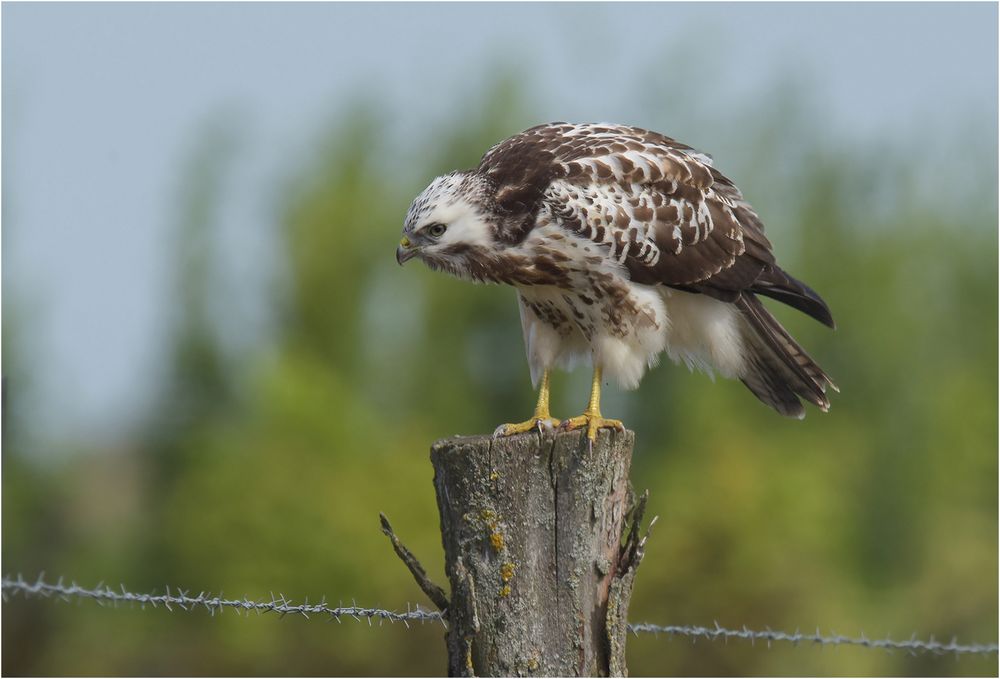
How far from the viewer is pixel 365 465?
17.9 meters

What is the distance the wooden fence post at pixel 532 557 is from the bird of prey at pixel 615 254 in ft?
1.75

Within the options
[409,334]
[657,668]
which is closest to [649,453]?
[409,334]

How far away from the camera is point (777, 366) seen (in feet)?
20.0

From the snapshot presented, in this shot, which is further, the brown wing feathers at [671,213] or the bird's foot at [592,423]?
the brown wing feathers at [671,213]

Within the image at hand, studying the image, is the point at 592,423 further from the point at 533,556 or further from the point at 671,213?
the point at 671,213

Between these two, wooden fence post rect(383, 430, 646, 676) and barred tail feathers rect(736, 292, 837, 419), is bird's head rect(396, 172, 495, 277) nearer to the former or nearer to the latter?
wooden fence post rect(383, 430, 646, 676)

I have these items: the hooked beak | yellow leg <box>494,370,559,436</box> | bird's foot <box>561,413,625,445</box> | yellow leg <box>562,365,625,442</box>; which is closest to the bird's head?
the hooked beak

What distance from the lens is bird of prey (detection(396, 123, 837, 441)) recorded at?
5.24 m

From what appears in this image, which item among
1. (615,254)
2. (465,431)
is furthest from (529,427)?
(465,431)

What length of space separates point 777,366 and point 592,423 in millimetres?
1832

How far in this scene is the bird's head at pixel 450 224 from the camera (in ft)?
17.0

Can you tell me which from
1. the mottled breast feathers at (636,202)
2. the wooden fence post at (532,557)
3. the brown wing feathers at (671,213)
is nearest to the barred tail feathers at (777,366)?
the brown wing feathers at (671,213)

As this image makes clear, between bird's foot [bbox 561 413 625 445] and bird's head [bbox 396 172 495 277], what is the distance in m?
0.84

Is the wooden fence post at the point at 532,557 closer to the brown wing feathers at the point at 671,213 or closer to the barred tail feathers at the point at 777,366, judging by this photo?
the brown wing feathers at the point at 671,213
